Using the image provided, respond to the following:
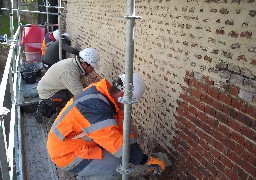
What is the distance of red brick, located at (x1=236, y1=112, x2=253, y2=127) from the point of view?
2210 mm

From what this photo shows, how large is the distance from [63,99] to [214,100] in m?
3.20

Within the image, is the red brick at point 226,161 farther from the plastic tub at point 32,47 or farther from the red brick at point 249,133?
the plastic tub at point 32,47

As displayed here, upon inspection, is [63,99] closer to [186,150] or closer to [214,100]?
[186,150]

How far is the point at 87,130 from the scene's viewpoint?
9.31 ft

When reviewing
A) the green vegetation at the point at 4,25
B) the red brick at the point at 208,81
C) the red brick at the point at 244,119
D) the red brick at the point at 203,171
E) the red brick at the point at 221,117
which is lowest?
the red brick at the point at 203,171

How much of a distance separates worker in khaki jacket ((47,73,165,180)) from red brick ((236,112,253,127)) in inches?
38.1

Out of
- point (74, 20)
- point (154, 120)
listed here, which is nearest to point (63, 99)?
point (154, 120)

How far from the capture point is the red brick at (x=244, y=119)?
2210 mm

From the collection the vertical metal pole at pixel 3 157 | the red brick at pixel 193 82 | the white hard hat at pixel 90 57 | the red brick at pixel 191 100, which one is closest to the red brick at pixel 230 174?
the red brick at pixel 191 100

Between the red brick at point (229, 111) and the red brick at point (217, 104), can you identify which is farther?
the red brick at point (217, 104)

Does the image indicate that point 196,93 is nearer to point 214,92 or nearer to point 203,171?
point 214,92

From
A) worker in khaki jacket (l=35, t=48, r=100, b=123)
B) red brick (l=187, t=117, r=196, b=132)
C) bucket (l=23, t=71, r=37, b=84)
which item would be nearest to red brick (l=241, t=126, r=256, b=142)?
red brick (l=187, t=117, r=196, b=132)

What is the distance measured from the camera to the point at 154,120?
3727 mm

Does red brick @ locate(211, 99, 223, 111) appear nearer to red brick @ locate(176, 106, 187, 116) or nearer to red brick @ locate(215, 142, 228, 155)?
red brick @ locate(215, 142, 228, 155)
